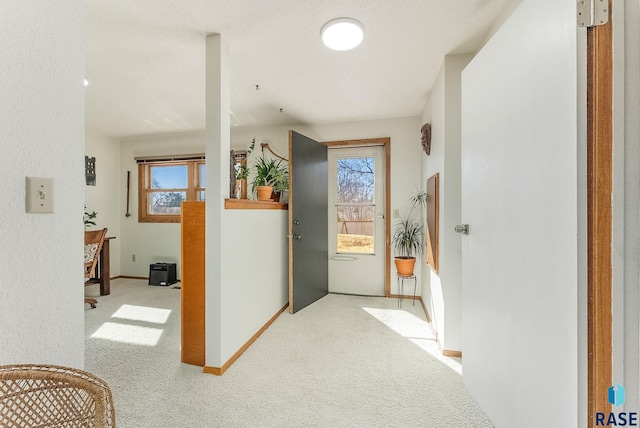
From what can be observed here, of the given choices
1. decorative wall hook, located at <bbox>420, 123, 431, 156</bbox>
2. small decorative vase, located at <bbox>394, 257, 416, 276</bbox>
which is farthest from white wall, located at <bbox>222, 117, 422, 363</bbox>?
decorative wall hook, located at <bbox>420, 123, 431, 156</bbox>

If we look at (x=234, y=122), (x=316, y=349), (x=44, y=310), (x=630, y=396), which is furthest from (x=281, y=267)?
(x=630, y=396)

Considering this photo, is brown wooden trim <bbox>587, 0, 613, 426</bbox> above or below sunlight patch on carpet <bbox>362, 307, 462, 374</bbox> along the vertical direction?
above

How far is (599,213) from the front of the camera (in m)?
0.78

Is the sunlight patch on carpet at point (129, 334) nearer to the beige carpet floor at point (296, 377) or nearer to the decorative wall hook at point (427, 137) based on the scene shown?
the beige carpet floor at point (296, 377)

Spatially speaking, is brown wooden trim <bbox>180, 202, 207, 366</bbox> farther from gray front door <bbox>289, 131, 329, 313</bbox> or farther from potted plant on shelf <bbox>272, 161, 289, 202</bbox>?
potted plant on shelf <bbox>272, 161, 289, 202</bbox>

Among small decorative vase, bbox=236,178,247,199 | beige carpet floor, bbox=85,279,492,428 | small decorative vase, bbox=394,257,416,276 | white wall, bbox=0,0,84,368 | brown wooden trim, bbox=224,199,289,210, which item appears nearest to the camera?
white wall, bbox=0,0,84,368

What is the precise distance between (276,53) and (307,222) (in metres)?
1.75

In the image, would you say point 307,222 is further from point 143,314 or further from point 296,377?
point 143,314

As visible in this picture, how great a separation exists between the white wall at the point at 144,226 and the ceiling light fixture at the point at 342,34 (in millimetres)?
3079

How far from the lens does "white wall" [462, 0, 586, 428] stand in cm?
87

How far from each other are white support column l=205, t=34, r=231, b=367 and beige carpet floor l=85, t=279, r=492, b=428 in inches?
11.1

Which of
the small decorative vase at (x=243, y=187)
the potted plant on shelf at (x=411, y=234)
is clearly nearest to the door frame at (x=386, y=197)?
the potted plant on shelf at (x=411, y=234)

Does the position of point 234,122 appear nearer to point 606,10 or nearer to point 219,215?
point 219,215

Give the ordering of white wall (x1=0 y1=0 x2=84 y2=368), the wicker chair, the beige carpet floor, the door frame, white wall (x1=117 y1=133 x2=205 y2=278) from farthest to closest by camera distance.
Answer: white wall (x1=117 y1=133 x2=205 y2=278) < the door frame < the beige carpet floor < white wall (x1=0 y1=0 x2=84 y2=368) < the wicker chair
